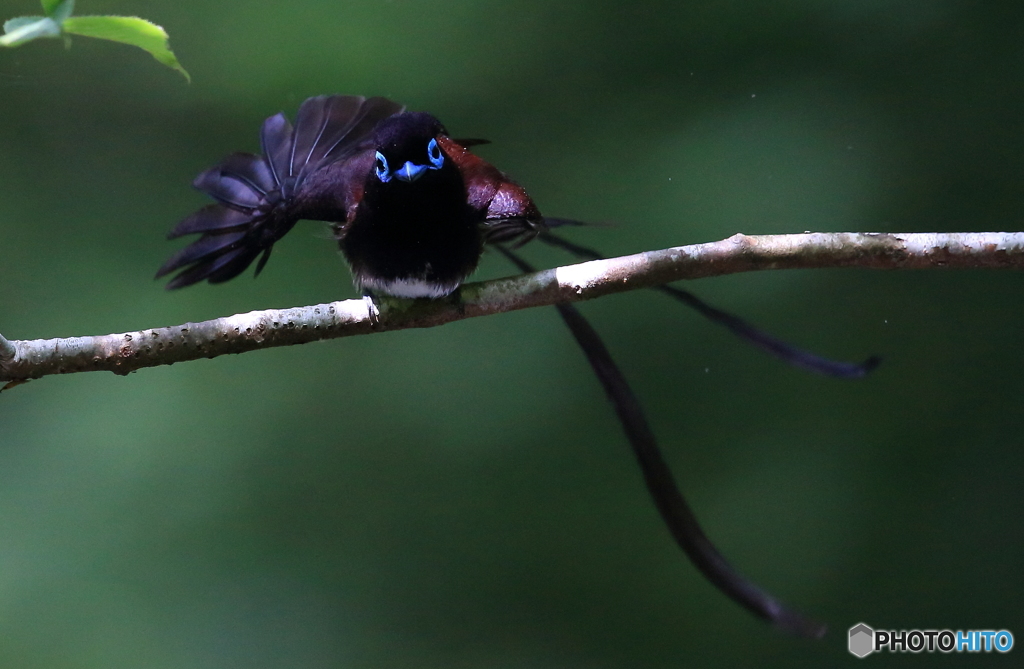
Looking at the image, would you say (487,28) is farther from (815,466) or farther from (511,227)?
(815,466)

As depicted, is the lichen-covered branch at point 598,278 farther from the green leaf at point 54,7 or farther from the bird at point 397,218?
the green leaf at point 54,7

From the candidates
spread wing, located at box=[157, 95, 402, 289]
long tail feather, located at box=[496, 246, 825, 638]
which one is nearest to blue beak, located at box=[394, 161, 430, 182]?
spread wing, located at box=[157, 95, 402, 289]

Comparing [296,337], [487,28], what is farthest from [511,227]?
[487,28]

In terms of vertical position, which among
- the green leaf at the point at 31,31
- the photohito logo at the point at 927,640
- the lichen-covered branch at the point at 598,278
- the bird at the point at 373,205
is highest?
the green leaf at the point at 31,31

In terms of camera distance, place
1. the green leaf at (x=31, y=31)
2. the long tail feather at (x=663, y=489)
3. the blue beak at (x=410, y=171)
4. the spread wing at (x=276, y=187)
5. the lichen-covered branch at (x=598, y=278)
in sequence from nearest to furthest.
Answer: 1. the green leaf at (x=31, y=31)
2. the lichen-covered branch at (x=598, y=278)
3. the blue beak at (x=410, y=171)
4. the spread wing at (x=276, y=187)
5. the long tail feather at (x=663, y=489)

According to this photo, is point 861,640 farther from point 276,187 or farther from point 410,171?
point 276,187

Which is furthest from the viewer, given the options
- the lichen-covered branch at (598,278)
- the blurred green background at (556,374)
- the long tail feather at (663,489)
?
the blurred green background at (556,374)

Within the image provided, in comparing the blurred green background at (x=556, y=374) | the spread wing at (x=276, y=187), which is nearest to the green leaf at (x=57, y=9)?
the spread wing at (x=276, y=187)
